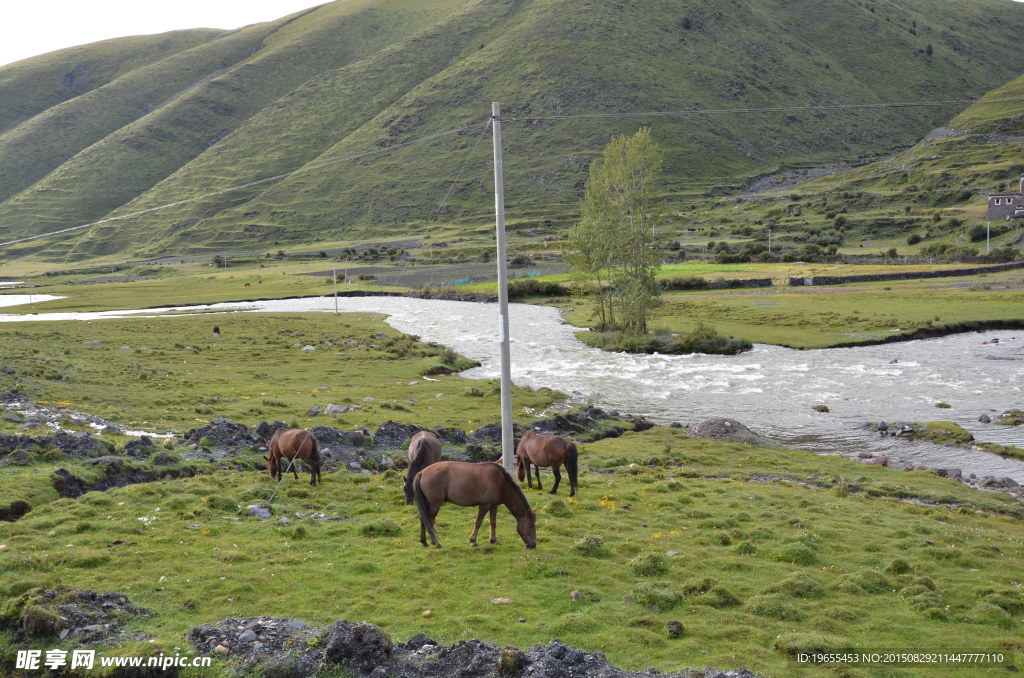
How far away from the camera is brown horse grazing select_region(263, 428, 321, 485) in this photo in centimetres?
2138

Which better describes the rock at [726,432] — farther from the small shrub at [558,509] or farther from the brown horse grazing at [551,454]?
the small shrub at [558,509]

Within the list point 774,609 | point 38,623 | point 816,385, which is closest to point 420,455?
point 38,623

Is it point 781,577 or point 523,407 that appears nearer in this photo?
point 781,577

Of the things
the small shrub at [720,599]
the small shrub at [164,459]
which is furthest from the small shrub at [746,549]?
the small shrub at [164,459]

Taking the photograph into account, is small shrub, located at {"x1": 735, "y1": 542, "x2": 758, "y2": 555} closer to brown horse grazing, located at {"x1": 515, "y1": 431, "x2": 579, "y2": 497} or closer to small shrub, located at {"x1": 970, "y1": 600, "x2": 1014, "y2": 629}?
small shrub, located at {"x1": 970, "y1": 600, "x2": 1014, "y2": 629}

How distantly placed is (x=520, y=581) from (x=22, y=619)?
8.57 m

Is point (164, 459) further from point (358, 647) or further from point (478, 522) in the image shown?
point (358, 647)

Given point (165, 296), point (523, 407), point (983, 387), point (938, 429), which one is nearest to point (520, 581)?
point (523, 407)

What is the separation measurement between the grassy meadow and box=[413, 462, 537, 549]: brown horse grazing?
64 centimetres

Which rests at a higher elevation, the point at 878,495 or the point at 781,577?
the point at 781,577

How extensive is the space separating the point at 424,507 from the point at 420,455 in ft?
13.2

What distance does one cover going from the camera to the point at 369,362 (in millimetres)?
55312

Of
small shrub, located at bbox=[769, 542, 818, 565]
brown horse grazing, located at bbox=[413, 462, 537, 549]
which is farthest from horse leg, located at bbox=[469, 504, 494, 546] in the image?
small shrub, located at bbox=[769, 542, 818, 565]

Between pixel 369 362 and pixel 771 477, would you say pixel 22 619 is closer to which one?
pixel 771 477
